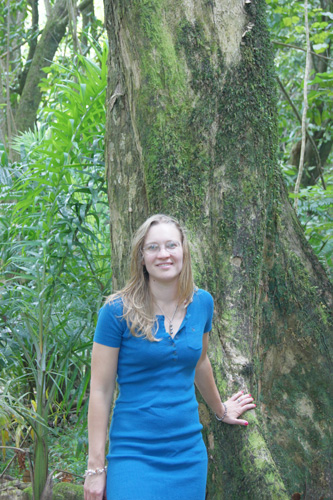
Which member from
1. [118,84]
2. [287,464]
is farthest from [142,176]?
[287,464]

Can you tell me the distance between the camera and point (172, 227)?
2414mm

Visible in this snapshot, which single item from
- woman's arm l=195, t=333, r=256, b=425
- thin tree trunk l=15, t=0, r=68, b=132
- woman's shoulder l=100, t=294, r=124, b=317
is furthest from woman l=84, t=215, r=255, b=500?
thin tree trunk l=15, t=0, r=68, b=132

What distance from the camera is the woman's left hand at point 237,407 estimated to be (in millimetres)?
2725

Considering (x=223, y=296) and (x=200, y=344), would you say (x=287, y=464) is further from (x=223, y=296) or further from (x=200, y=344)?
(x=200, y=344)

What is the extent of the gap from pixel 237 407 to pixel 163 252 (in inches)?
37.5

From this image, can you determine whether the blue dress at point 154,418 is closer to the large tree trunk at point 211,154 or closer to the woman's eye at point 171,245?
the woman's eye at point 171,245

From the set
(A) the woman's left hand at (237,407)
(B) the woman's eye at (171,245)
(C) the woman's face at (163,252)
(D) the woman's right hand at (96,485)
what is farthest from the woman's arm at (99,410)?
(A) the woman's left hand at (237,407)

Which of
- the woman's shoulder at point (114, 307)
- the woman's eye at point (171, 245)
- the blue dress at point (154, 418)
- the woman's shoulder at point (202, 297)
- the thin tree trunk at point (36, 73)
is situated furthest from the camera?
the thin tree trunk at point (36, 73)

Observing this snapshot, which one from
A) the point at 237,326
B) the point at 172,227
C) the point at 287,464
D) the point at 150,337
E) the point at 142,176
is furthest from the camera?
the point at 287,464

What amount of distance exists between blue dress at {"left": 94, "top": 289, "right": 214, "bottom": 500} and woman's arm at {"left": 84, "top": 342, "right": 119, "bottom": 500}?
0.04 m

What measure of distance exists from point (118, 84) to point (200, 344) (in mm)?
1887

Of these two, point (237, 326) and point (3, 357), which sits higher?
point (237, 326)

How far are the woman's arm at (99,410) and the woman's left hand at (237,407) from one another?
0.71m

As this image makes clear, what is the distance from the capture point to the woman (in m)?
2.15
